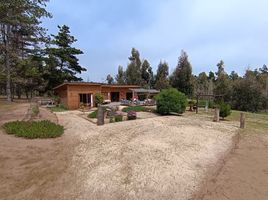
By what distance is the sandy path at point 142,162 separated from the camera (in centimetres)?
476

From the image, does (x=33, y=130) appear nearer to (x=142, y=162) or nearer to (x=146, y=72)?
(x=142, y=162)

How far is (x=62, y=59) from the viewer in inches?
1281

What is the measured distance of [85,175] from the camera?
5500 millimetres

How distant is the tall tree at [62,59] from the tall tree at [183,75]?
1649 centimetres

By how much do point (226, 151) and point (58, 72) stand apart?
2962 centimetres

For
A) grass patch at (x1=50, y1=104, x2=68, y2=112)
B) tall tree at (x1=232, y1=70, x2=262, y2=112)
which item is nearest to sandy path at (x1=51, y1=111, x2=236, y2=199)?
grass patch at (x1=50, y1=104, x2=68, y2=112)

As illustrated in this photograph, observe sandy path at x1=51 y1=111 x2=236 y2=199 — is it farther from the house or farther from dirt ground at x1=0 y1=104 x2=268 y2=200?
the house

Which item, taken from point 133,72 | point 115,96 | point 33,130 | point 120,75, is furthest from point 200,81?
point 33,130

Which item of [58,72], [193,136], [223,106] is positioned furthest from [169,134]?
[58,72]

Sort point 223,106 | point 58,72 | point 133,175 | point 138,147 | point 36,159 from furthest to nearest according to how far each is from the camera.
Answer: point 58,72, point 223,106, point 138,147, point 36,159, point 133,175

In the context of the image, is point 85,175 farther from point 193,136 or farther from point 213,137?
point 213,137

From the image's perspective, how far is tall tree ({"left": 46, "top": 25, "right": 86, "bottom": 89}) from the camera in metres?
31.5

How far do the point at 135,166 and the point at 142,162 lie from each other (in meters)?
0.36

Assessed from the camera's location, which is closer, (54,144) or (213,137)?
(54,144)
